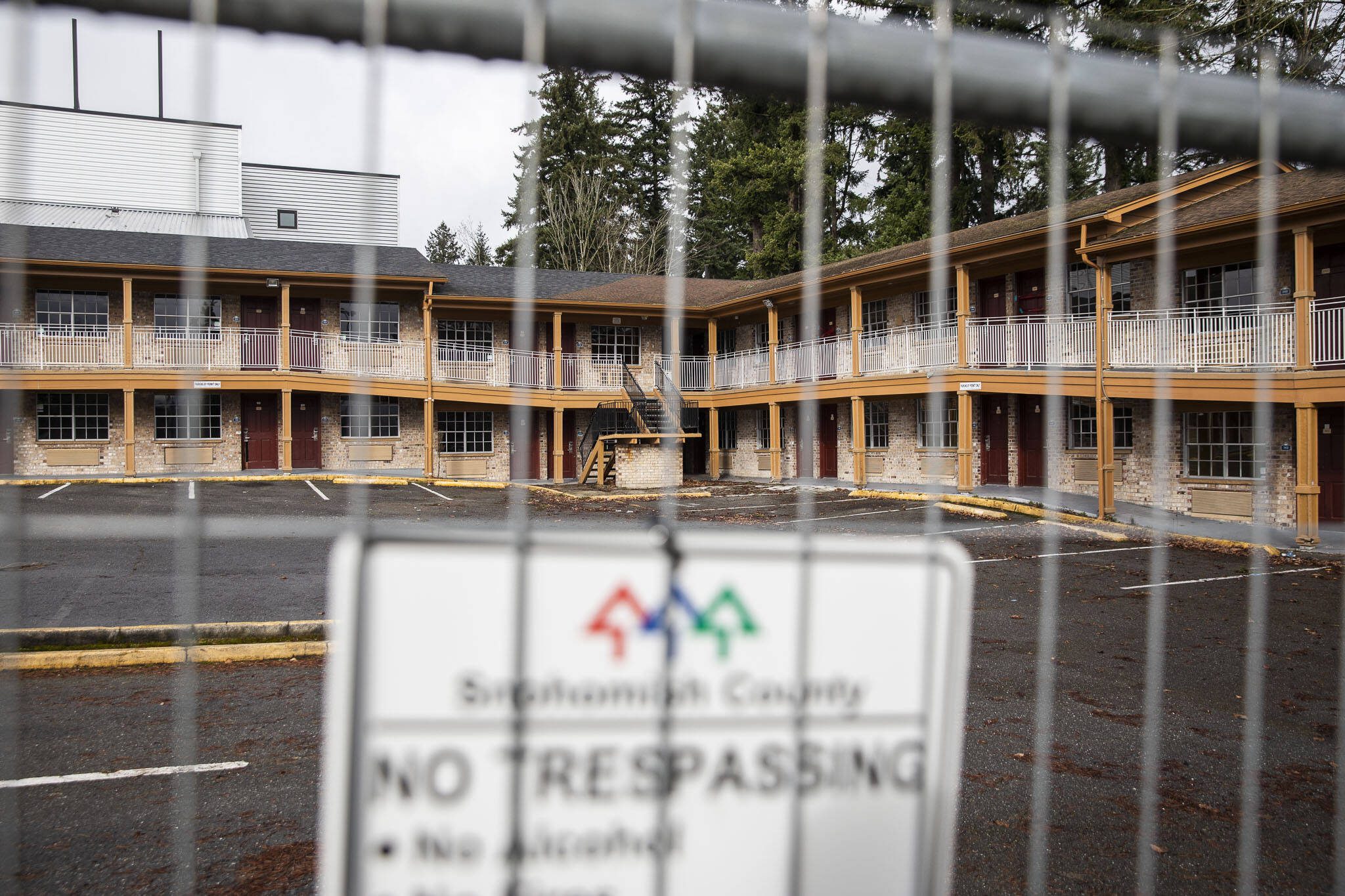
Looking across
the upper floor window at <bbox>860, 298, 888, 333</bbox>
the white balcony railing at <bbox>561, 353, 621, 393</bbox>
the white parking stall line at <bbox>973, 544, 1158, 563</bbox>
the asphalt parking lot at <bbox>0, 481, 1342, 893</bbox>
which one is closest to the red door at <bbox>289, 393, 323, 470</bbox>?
the white balcony railing at <bbox>561, 353, 621, 393</bbox>

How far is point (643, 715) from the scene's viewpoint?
3.00 ft

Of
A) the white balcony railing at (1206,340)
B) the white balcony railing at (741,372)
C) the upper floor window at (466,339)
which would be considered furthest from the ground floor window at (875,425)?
the upper floor window at (466,339)

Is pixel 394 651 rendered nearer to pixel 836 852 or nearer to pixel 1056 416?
pixel 836 852

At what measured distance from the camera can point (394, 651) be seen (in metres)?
0.85

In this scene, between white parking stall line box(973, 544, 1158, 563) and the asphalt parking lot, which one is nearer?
the asphalt parking lot

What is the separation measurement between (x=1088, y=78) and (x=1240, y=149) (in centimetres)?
26

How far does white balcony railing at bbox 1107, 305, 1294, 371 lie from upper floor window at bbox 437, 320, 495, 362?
17158mm

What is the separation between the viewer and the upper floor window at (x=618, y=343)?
30578 mm

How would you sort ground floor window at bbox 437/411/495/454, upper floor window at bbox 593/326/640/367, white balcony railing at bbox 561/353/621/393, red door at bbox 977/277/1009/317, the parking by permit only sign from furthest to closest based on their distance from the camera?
upper floor window at bbox 593/326/640/367, ground floor window at bbox 437/411/495/454, white balcony railing at bbox 561/353/621/393, red door at bbox 977/277/1009/317, the parking by permit only sign

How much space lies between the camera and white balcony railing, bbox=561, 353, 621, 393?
28875mm

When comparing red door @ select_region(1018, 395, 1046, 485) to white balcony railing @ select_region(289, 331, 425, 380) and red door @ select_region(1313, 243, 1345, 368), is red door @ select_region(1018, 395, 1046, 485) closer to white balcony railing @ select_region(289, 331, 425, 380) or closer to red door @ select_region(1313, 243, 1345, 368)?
red door @ select_region(1313, 243, 1345, 368)

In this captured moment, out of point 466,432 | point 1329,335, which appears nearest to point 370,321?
point 1329,335

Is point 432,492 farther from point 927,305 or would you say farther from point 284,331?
point 927,305

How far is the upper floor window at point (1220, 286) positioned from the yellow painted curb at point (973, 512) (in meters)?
5.77
